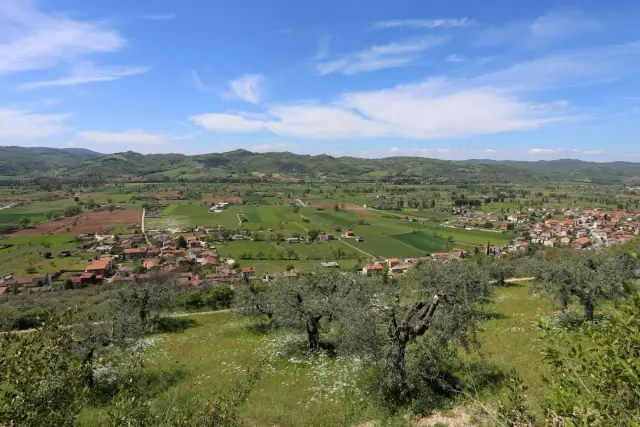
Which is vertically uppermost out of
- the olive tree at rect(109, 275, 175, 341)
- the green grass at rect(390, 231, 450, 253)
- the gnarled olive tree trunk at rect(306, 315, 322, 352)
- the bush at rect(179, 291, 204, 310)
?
the gnarled olive tree trunk at rect(306, 315, 322, 352)

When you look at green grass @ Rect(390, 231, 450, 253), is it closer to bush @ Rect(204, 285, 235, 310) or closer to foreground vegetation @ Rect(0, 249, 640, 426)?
foreground vegetation @ Rect(0, 249, 640, 426)

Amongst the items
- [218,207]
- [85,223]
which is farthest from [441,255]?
[85,223]

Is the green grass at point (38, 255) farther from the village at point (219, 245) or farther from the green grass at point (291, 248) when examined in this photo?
the green grass at point (291, 248)

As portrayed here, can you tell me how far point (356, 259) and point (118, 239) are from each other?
229 feet

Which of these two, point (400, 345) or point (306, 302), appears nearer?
point (400, 345)

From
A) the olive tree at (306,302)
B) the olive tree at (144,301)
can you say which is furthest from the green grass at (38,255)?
the olive tree at (306,302)

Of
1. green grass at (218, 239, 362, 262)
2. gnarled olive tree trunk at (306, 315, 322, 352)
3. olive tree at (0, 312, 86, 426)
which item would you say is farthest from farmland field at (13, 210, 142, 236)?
olive tree at (0, 312, 86, 426)

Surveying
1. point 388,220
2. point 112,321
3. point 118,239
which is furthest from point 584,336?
point 388,220

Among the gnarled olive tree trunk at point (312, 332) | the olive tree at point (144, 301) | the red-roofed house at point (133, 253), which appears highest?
the gnarled olive tree trunk at point (312, 332)

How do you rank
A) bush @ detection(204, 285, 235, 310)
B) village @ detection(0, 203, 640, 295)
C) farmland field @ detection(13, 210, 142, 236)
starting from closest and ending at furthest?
bush @ detection(204, 285, 235, 310)
village @ detection(0, 203, 640, 295)
farmland field @ detection(13, 210, 142, 236)

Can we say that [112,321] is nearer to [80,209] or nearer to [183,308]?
[183,308]

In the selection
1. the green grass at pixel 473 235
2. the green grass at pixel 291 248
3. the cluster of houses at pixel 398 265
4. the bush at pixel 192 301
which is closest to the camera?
the bush at pixel 192 301

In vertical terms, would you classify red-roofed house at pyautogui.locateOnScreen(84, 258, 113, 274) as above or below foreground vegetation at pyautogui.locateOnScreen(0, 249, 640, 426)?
below

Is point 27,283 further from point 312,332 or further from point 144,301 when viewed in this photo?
point 312,332
